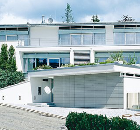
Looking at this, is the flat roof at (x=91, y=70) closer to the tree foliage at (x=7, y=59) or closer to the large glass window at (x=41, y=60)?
the tree foliage at (x=7, y=59)

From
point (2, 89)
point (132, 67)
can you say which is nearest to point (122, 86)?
point (132, 67)

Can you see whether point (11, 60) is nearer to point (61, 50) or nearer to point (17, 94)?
point (61, 50)

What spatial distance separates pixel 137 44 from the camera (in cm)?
4075

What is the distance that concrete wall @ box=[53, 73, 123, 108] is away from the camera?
30.0 meters

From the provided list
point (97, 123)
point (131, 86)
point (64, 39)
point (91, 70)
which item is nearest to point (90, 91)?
point (91, 70)

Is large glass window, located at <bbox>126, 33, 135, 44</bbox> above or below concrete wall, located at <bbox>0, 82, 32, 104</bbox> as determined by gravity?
above

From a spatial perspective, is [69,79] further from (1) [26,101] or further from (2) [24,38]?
(2) [24,38]

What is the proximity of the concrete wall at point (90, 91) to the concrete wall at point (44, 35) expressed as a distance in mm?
11943

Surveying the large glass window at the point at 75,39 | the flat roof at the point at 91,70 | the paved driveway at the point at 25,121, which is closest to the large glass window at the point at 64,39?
the large glass window at the point at 75,39

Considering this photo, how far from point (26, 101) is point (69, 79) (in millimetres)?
5042

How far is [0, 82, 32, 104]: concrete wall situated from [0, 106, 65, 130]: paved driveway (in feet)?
14.5

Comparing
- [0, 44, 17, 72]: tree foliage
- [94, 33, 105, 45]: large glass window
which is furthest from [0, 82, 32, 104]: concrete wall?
[94, 33, 105, 45]: large glass window

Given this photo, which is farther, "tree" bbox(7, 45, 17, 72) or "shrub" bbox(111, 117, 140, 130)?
"tree" bbox(7, 45, 17, 72)

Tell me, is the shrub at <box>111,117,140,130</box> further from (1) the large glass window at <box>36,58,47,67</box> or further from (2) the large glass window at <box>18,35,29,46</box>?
(2) the large glass window at <box>18,35,29,46</box>
